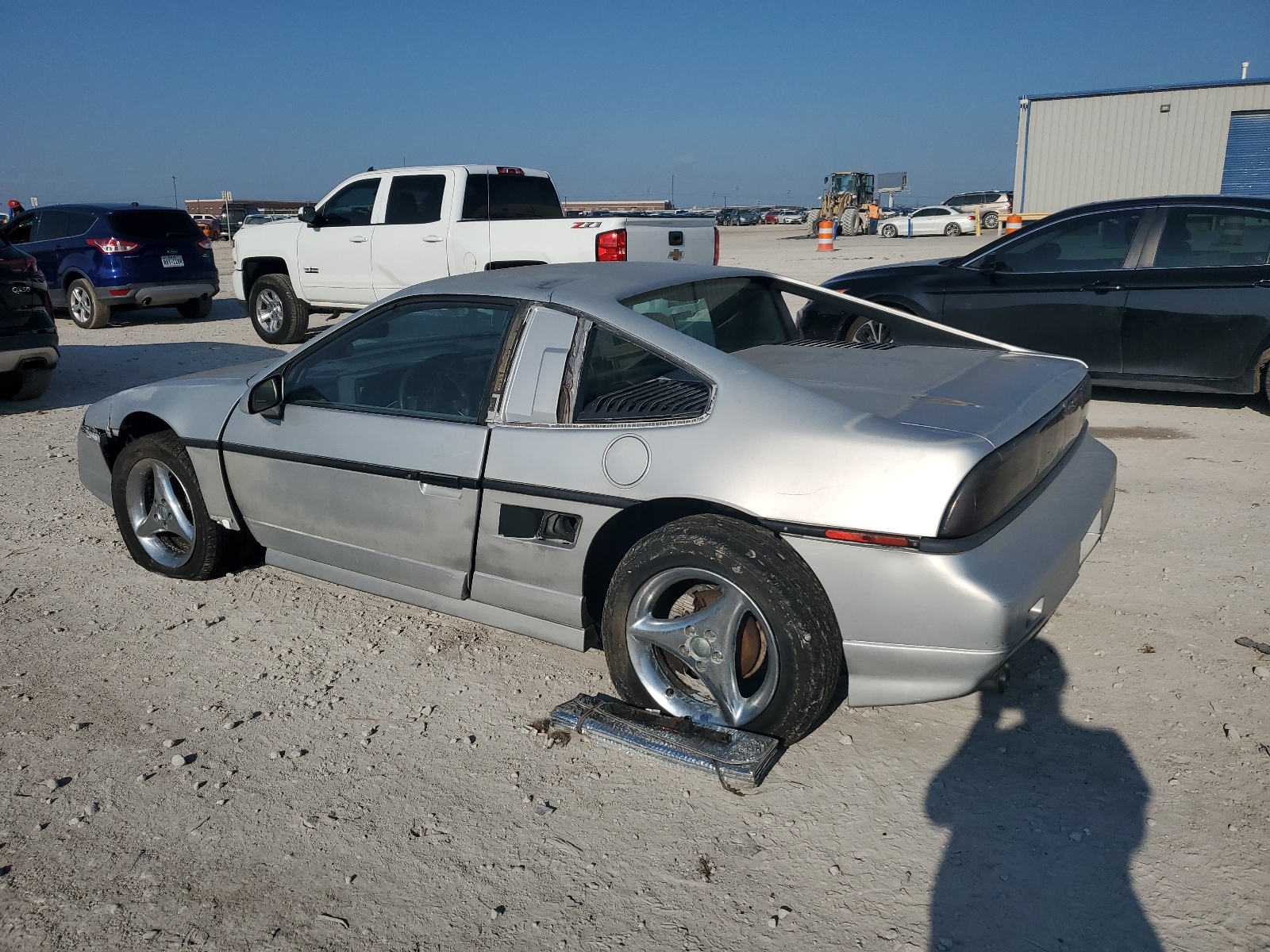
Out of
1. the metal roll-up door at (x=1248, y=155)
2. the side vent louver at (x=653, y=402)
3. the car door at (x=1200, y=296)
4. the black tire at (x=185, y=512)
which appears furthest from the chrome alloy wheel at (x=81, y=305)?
the metal roll-up door at (x=1248, y=155)

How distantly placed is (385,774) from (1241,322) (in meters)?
6.54

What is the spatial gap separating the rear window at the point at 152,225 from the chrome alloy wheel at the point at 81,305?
1027mm

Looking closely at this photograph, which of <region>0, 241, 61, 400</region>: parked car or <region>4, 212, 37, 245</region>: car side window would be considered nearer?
<region>0, 241, 61, 400</region>: parked car

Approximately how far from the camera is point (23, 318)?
8.37 metres

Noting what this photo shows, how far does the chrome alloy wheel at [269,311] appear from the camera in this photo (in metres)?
12.4

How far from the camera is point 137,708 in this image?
344 cm

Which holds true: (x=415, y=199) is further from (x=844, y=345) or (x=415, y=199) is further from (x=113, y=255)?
(x=844, y=345)

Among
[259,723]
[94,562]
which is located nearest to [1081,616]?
[259,723]

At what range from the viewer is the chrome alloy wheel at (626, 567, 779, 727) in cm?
296

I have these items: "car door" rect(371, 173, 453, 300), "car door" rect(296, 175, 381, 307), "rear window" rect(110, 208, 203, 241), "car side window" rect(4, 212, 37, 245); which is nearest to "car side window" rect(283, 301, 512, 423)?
"car door" rect(371, 173, 453, 300)

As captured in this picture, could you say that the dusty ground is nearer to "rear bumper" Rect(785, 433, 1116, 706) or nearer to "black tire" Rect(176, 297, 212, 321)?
"rear bumper" Rect(785, 433, 1116, 706)

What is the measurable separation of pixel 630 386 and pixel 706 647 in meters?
0.92

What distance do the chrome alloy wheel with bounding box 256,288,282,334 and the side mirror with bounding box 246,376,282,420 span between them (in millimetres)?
8975

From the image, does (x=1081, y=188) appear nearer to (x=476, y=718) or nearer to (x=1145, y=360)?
(x=1145, y=360)
